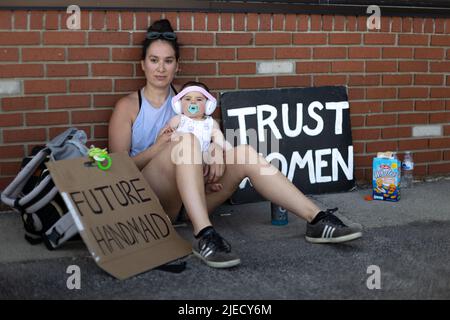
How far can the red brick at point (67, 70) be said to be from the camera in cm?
359

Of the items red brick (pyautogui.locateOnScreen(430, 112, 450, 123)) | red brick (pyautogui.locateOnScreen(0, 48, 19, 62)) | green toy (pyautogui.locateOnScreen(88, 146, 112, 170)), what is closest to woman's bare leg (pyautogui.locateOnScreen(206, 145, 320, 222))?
green toy (pyautogui.locateOnScreen(88, 146, 112, 170))

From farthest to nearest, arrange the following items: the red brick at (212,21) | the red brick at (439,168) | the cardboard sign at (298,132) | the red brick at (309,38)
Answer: the red brick at (439,168)
the red brick at (309,38)
the cardboard sign at (298,132)
the red brick at (212,21)

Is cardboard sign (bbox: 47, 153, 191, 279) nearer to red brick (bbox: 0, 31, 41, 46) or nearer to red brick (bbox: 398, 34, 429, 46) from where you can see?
red brick (bbox: 0, 31, 41, 46)

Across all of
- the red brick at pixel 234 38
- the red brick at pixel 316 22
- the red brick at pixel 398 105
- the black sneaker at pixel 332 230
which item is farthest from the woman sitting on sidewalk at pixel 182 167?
the red brick at pixel 398 105

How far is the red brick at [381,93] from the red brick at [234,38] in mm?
1007

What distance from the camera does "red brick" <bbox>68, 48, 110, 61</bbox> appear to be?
3.62 meters

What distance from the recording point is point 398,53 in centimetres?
438

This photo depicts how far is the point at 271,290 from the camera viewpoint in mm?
2551

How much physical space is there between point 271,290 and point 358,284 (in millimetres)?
397

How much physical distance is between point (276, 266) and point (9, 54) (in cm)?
200

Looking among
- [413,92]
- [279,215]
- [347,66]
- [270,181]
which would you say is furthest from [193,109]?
[413,92]

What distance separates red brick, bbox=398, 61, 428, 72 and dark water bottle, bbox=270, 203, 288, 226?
1645mm

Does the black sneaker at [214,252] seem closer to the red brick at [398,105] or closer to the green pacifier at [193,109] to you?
the green pacifier at [193,109]
